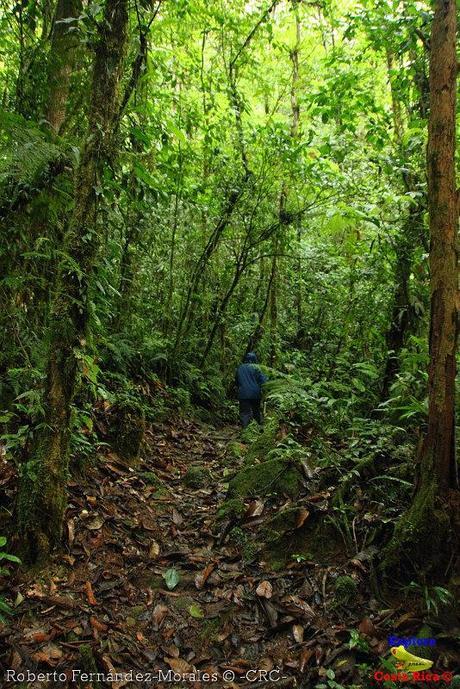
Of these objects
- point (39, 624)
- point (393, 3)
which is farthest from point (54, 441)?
point (393, 3)

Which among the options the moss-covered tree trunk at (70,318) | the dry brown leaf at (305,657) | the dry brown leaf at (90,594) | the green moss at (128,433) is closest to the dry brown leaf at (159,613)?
the dry brown leaf at (90,594)

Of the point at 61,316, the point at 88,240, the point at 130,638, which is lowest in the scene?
the point at 130,638

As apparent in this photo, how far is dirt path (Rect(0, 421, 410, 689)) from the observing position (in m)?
3.07

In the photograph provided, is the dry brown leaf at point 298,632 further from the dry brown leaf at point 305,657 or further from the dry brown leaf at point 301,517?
the dry brown leaf at point 301,517

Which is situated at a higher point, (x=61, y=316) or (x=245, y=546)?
(x=61, y=316)

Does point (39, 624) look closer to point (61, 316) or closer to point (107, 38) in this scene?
point (61, 316)

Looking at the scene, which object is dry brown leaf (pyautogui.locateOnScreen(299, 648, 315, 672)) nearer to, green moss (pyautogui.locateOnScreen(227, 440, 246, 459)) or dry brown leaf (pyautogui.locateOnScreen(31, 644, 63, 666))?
dry brown leaf (pyautogui.locateOnScreen(31, 644, 63, 666))

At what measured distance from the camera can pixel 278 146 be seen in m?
9.54

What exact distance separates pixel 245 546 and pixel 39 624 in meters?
1.98

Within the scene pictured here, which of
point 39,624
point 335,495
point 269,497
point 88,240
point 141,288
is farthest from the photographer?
point 141,288

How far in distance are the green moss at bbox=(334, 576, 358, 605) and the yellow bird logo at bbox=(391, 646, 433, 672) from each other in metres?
0.63

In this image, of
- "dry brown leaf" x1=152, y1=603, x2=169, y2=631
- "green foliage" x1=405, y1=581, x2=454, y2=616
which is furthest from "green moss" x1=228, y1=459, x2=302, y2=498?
"green foliage" x1=405, y1=581, x2=454, y2=616

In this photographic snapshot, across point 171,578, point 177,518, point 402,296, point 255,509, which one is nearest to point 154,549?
point 171,578

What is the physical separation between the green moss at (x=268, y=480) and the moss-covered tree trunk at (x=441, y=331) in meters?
1.86
